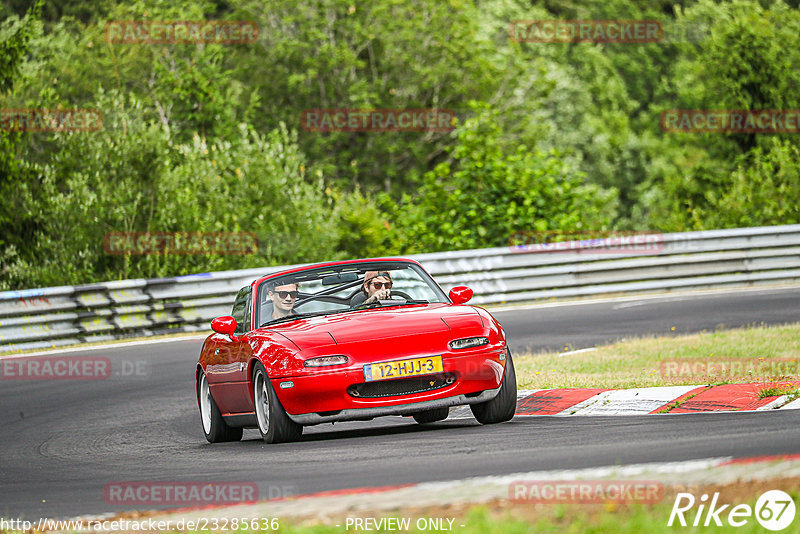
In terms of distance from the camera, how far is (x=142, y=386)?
1381 centimetres

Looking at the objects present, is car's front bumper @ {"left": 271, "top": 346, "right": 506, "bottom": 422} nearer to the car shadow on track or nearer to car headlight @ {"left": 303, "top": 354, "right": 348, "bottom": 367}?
car headlight @ {"left": 303, "top": 354, "right": 348, "bottom": 367}

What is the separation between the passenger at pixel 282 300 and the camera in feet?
31.0

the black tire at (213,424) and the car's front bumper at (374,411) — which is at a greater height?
the car's front bumper at (374,411)

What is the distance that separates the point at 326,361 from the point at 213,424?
208cm

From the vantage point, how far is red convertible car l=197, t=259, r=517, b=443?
27.0 ft

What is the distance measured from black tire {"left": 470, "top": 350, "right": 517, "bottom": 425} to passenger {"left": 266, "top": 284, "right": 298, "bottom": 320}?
66.4 inches
